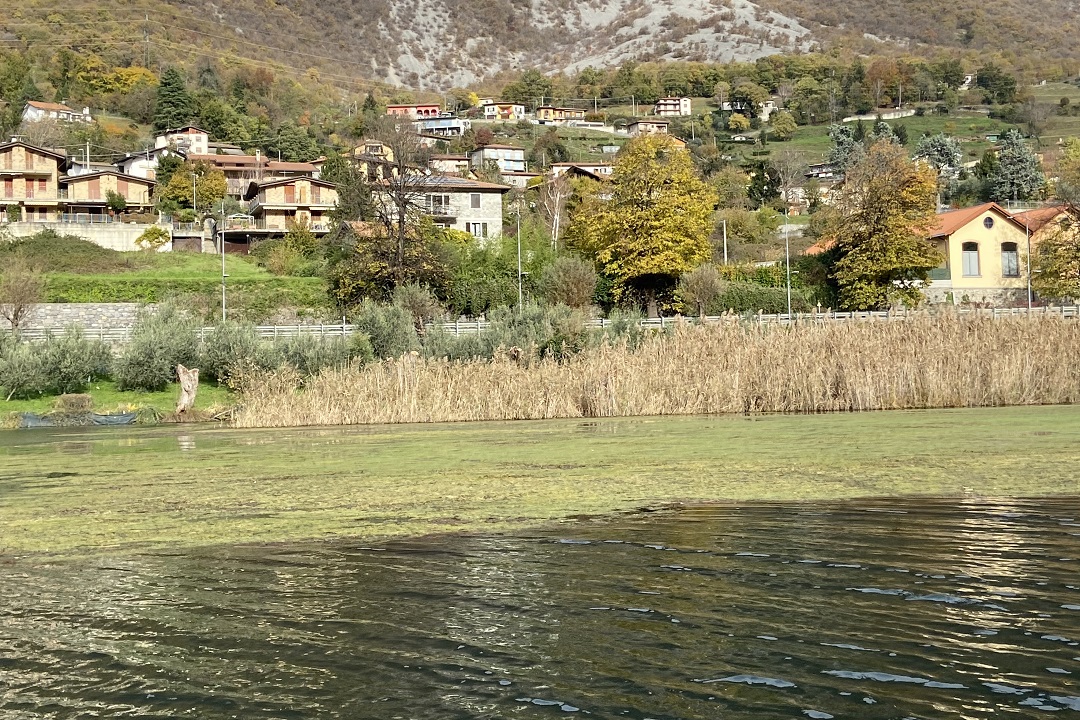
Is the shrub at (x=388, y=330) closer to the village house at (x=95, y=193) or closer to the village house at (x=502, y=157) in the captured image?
the village house at (x=95, y=193)

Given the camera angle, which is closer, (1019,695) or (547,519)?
(1019,695)

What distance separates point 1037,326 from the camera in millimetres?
26734

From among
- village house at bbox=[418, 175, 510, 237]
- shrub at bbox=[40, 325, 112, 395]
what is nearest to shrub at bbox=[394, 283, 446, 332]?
shrub at bbox=[40, 325, 112, 395]

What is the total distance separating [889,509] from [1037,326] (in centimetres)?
1804

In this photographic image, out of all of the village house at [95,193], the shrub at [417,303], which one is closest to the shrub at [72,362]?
the shrub at [417,303]

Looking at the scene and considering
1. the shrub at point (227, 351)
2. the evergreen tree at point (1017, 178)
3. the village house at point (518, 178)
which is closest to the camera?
the shrub at point (227, 351)

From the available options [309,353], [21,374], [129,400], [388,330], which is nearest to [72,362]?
[21,374]

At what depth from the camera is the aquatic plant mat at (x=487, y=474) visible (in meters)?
11.2

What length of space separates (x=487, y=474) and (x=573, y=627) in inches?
322

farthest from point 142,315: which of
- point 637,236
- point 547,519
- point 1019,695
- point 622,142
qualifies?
point 622,142

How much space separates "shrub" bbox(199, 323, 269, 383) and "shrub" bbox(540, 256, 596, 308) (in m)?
22.7

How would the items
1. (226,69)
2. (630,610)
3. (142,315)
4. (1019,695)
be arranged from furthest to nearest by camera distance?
1. (226,69)
2. (142,315)
3. (630,610)
4. (1019,695)

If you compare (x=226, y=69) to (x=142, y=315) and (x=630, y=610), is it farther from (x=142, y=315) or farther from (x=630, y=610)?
(x=630, y=610)

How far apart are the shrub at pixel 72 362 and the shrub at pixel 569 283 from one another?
2554cm
